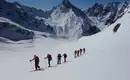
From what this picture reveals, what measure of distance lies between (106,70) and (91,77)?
2100 mm

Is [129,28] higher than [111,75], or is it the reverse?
[129,28]

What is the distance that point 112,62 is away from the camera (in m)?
21.0

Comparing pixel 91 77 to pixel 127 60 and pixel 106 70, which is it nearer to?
pixel 106 70

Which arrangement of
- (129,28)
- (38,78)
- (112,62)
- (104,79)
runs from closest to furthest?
(104,79)
(38,78)
(112,62)
(129,28)

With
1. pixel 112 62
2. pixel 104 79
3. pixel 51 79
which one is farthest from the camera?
pixel 112 62

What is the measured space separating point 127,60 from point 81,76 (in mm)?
6573

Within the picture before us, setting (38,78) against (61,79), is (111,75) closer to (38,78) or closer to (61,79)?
(61,79)

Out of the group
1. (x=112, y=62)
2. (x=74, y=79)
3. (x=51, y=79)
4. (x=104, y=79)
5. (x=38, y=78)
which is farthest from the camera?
(x=112, y=62)

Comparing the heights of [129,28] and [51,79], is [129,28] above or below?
above

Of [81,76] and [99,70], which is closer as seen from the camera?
[81,76]

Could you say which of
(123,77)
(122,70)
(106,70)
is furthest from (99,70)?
(123,77)

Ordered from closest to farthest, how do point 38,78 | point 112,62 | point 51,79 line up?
point 51,79 → point 38,78 → point 112,62

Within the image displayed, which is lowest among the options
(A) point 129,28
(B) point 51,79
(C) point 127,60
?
(B) point 51,79

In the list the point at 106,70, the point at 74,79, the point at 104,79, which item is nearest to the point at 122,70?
the point at 106,70
